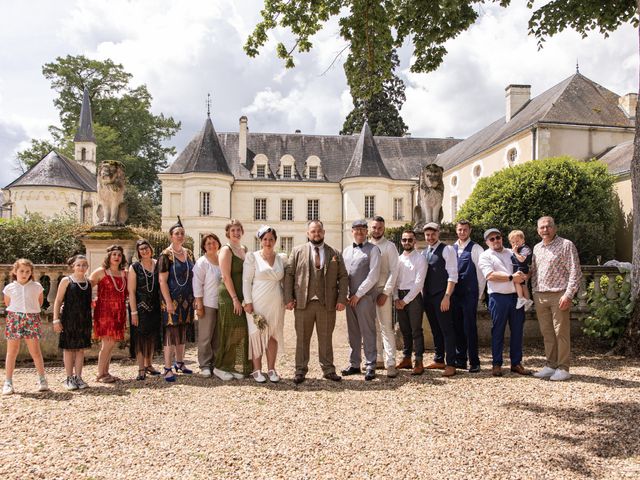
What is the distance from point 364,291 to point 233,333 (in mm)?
1488

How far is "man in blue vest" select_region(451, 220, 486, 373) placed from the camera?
5.63 m

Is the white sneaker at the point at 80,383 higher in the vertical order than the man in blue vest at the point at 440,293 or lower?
lower

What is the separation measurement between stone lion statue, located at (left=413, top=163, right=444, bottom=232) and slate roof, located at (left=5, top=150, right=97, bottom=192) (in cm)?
3112

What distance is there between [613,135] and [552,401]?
18086mm

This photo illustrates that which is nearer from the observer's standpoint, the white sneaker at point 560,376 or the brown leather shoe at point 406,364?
the white sneaker at point 560,376

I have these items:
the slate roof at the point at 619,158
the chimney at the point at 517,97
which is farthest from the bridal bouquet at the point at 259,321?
the chimney at the point at 517,97

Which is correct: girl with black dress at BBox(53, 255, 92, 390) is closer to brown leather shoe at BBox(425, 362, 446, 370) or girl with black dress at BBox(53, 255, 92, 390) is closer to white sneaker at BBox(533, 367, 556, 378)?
brown leather shoe at BBox(425, 362, 446, 370)

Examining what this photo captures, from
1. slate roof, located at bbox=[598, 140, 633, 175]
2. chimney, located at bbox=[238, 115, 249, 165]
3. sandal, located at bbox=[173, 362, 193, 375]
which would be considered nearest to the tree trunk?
sandal, located at bbox=[173, 362, 193, 375]

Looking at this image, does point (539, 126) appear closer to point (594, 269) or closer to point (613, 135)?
point (613, 135)

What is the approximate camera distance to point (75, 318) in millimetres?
5129

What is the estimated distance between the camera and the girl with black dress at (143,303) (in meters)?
5.32

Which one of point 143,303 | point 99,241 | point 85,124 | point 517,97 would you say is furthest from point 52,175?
point 143,303

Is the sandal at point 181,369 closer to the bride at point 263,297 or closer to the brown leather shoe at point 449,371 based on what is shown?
the bride at point 263,297

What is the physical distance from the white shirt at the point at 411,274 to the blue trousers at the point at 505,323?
32.9 inches
